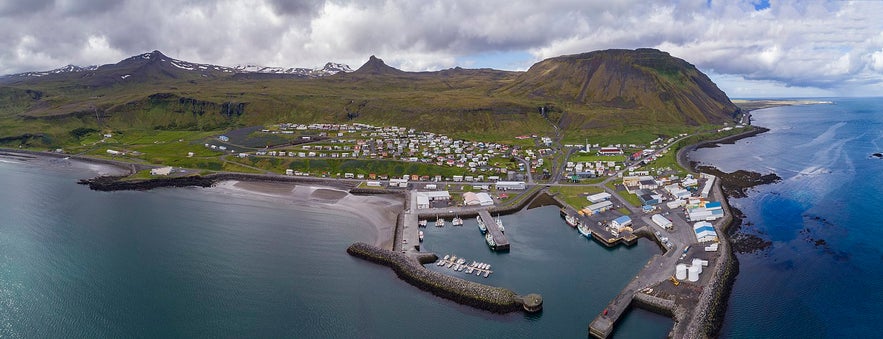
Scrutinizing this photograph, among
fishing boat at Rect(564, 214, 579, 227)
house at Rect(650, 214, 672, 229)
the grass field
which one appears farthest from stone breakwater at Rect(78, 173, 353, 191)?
house at Rect(650, 214, 672, 229)

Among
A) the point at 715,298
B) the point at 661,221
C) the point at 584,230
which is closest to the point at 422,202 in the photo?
the point at 584,230

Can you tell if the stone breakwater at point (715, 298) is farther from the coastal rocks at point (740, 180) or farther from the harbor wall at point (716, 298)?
the coastal rocks at point (740, 180)

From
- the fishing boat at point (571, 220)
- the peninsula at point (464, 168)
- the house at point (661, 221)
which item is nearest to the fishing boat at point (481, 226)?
the peninsula at point (464, 168)

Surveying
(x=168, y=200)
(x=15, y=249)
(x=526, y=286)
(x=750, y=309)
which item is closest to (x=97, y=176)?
(x=168, y=200)

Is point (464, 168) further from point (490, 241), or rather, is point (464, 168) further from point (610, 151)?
point (610, 151)

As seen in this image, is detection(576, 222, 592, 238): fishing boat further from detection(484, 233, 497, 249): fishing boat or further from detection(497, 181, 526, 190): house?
detection(497, 181, 526, 190): house

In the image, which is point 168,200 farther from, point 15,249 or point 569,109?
point 569,109
